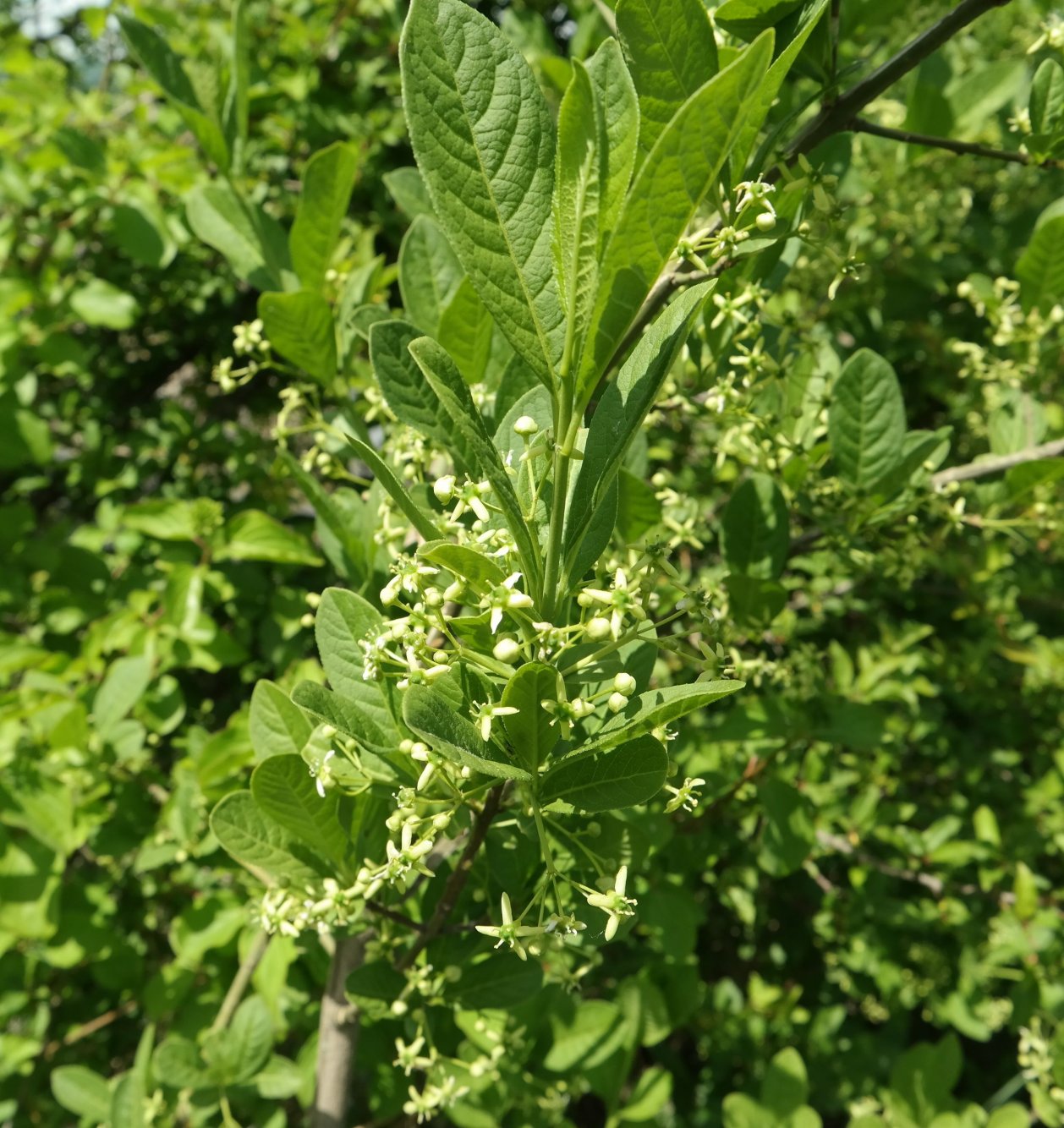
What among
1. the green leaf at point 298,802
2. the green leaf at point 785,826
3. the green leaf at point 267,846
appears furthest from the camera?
the green leaf at point 785,826

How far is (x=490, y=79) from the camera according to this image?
0.75 m

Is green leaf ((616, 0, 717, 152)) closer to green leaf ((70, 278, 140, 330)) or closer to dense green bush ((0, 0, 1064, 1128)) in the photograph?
dense green bush ((0, 0, 1064, 1128))

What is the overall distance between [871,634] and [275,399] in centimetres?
204

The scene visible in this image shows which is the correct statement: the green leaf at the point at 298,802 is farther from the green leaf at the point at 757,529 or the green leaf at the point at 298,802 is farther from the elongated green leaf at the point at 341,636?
the green leaf at the point at 757,529

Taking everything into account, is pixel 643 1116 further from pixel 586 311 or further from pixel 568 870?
pixel 586 311

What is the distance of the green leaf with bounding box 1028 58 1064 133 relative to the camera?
1.19m

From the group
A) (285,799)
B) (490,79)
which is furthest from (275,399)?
(490,79)

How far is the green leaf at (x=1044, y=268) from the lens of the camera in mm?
1585

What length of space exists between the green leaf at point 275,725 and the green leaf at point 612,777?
406mm

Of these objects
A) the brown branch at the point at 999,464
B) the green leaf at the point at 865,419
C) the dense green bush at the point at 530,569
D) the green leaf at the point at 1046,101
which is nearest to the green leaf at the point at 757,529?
the dense green bush at the point at 530,569

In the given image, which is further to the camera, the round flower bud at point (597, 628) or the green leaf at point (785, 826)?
the green leaf at point (785, 826)

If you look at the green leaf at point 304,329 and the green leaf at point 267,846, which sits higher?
the green leaf at point 304,329

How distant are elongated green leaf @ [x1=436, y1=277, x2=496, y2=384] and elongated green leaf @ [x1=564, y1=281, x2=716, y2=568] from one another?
0.39 m

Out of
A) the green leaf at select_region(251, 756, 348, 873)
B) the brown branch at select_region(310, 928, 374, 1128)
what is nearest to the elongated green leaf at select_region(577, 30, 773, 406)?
the green leaf at select_region(251, 756, 348, 873)
